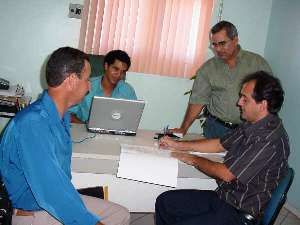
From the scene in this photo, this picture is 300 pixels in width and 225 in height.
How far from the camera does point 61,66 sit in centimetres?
150

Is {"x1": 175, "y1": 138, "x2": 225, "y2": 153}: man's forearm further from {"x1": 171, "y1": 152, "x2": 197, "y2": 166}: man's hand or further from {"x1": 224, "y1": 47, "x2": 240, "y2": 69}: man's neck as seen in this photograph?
{"x1": 224, "y1": 47, "x2": 240, "y2": 69}: man's neck

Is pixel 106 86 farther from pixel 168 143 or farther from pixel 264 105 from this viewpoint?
pixel 264 105

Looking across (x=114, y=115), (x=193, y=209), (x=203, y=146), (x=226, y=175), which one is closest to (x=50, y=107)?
(x=114, y=115)

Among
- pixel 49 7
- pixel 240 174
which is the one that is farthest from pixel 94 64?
pixel 240 174

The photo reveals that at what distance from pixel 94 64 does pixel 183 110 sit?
1.48 metres

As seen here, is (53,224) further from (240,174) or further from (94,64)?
(94,64)

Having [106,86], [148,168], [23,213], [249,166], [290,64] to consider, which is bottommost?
[23,213]

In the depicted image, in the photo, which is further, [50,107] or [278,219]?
[278,219]

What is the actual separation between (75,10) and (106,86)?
1295mm

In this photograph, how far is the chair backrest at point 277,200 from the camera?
166 cm

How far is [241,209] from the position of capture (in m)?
1.86

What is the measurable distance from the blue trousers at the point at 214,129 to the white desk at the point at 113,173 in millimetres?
753

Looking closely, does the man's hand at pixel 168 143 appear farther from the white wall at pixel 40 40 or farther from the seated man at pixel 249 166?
the white wall at pixel 40 40

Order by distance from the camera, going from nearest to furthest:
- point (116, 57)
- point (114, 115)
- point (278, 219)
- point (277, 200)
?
1. point (277, 200)
2. point (114, 115)
3. point (116, 57)
4. point (278, 219)
